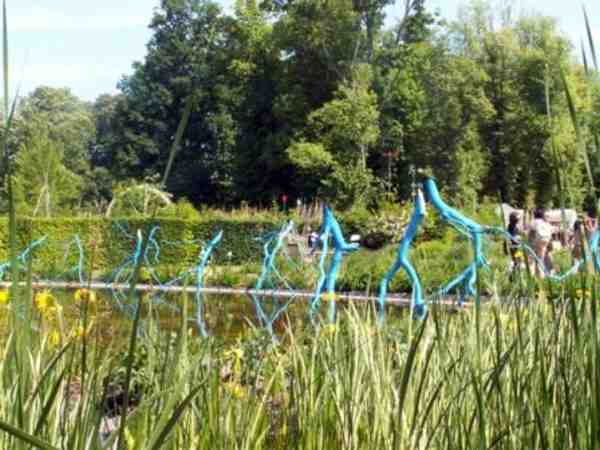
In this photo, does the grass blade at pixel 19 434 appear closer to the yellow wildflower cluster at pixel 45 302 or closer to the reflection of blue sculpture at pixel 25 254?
the reflection of blue sculpture at pixel 25 254

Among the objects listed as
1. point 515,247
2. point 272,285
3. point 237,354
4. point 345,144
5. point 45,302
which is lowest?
point 272,285

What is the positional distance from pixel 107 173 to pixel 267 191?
13.2 metres

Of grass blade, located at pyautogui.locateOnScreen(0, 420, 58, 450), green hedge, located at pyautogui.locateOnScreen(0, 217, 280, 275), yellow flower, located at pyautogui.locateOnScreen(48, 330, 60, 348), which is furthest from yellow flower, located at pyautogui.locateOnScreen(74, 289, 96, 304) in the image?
green hedge, located at pyautogui.locateOnScreen(0, 217, 280, 275)

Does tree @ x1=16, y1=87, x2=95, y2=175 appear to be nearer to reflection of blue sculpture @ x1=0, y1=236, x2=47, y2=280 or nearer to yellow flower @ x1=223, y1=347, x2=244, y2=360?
reflection of blue sculpture @ x1=0, y1=236, x2=47, y2=280

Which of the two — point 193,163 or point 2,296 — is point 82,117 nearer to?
point 193,163

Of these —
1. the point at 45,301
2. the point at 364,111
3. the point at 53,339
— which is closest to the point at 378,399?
the point at 45,301

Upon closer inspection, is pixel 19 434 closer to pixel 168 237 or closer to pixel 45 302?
pixel 45 302

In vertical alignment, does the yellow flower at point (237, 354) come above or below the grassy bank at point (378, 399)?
below

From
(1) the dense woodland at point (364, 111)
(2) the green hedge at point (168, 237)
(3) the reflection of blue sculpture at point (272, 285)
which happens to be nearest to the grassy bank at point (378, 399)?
(3) the reflection of blue sculpture at point (272, 285)

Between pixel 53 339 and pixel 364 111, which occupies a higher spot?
pixel 364 111

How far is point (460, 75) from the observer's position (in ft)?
111

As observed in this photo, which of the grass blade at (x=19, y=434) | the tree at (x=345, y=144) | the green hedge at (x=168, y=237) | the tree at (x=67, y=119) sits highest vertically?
the tree at (x=67, y=119)

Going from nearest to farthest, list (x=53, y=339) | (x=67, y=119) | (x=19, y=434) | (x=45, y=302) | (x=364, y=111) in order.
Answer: (x=19, y=434) < (x=45, y=302) < (x=53, y=339) < (x=364, y=111) < (x=67, y=119)

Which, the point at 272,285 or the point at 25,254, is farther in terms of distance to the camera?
the point at 272,285
